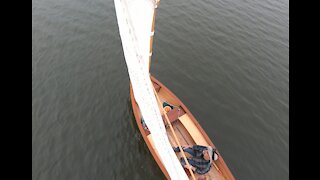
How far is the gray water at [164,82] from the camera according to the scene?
19.0 meters

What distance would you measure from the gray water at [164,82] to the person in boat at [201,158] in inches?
132

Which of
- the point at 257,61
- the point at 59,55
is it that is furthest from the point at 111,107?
the point at 257,61

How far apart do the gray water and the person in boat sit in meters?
3.36

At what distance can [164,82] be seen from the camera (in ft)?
80.3

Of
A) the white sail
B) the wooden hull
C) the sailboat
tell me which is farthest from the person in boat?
the white sail

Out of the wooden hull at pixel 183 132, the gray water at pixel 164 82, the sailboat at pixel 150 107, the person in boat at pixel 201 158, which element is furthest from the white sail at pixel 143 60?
the gray water at pixel 164 82

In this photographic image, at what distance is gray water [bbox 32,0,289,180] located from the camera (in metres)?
19.0

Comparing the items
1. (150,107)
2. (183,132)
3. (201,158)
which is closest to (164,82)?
(183,132)

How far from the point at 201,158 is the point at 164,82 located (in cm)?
997

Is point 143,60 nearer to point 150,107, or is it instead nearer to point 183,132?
point 150,107

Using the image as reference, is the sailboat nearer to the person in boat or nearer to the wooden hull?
the wooden hull

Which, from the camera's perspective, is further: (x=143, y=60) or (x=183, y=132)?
(x=183, y=132)

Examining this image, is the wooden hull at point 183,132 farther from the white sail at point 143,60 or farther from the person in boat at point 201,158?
the white sail at point 143,60
